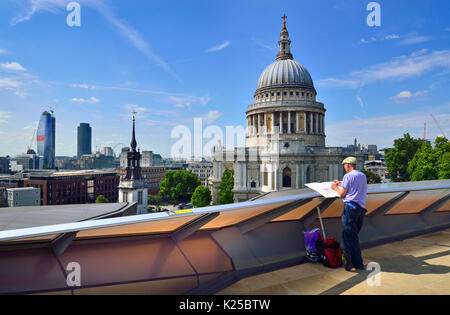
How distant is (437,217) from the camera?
7648 millimetres

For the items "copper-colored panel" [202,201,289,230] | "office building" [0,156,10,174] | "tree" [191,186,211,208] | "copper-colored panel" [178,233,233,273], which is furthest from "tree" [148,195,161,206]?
"office building" [0,156,10,174]

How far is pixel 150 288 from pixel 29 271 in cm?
162

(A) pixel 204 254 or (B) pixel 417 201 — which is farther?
(B) pixel 417 201

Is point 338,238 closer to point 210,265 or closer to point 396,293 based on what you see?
point 396,293

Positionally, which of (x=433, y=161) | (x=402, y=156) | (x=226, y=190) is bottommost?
(x=226, y=190)

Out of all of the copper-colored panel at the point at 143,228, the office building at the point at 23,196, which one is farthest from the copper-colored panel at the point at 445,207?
the office building at the point at 23,196

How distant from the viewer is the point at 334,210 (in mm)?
6344

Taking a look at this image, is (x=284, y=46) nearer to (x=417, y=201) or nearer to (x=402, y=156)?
(x=402, y=156)

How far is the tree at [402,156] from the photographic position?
51.3 meters

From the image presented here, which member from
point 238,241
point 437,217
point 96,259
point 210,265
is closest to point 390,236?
point 437,217

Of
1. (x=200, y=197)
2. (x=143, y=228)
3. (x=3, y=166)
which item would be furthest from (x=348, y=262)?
(x=3, y=166)

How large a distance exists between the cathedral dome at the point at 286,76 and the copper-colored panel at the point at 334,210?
54771 mm

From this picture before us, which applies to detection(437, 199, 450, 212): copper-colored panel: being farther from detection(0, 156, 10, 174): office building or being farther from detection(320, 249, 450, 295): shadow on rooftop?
detection(0, 156, 10, 174): office building
